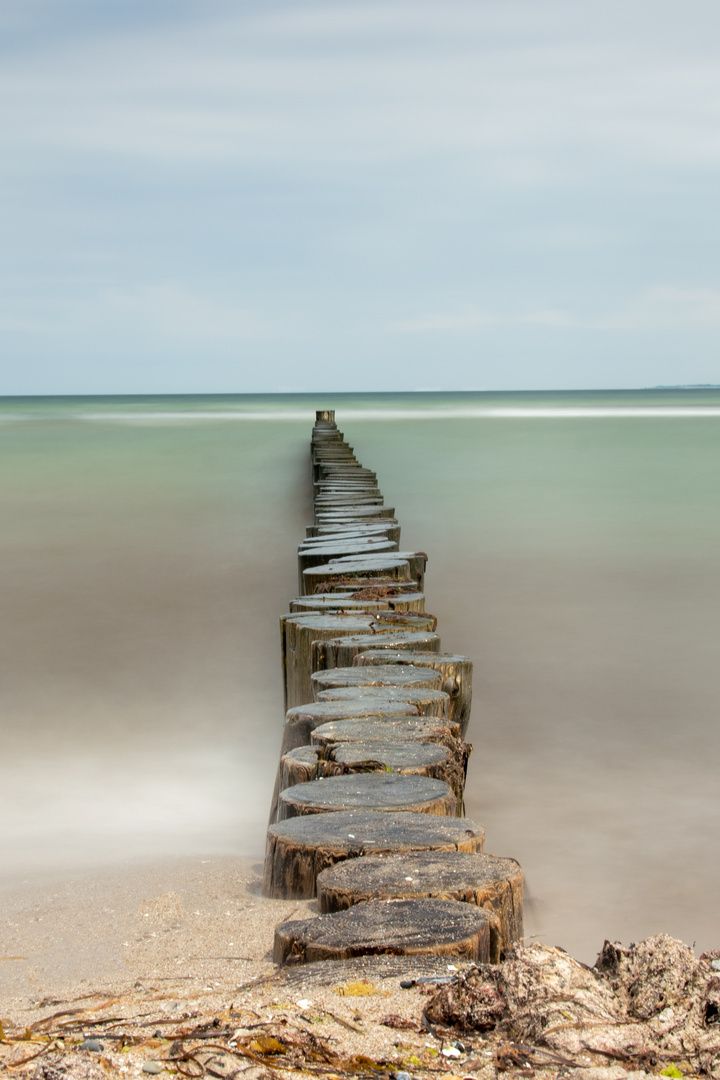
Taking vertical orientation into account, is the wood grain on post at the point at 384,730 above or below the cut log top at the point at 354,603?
below

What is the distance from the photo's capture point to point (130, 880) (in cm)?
311

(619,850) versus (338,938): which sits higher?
(338,938)

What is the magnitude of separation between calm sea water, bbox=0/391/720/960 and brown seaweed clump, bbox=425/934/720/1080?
1571 millimetres

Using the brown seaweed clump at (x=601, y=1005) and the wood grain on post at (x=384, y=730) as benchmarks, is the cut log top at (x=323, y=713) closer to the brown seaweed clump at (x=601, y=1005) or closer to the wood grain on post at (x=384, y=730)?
the wood grain on post at (x=384, y=730)

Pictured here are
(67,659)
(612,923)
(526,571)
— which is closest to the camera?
(612,923)

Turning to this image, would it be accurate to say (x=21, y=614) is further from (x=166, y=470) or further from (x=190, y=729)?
(x=166, y=470)

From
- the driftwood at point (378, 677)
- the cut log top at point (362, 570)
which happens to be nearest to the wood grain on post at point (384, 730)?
the driftwood at point (378, 677)

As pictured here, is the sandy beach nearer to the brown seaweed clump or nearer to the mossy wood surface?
the brown seaweed clump

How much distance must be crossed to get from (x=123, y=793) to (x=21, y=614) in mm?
3958

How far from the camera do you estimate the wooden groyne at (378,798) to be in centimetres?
179

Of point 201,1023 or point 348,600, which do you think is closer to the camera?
point 201,1023

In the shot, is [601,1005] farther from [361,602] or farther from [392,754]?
[361,602]

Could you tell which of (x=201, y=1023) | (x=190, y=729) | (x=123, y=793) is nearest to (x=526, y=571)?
Result: (x=190, y=729)

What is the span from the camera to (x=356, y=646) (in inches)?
145
